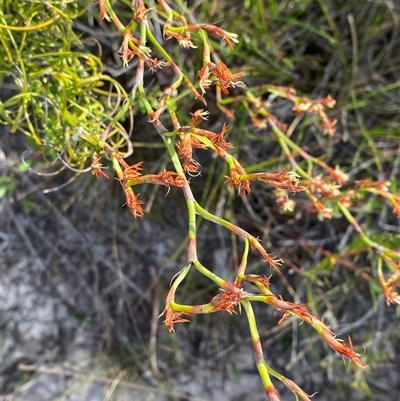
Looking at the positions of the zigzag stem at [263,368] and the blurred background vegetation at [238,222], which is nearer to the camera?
the zigzag stem at [263,368]

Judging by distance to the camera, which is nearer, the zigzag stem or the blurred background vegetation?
the zigzag stem

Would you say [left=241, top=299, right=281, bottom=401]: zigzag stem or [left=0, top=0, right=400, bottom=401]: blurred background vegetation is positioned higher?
[left=241, top=299, right=281, bottom=401]: zigzag stem

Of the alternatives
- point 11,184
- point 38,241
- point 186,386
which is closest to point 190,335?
point 186,386

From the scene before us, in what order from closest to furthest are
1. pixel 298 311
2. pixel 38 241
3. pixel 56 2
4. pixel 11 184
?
pixel 298 311
pixel 56 2
pixel 11 184
pixel 38 241

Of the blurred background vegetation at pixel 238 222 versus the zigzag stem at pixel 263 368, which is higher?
the zigzag stem at pixel 263 368

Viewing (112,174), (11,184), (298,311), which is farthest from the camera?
(11,184)

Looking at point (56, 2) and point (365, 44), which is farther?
point (365, 44)

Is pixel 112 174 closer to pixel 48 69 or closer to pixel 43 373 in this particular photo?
pixel 48 69

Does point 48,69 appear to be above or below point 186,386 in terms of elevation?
above
